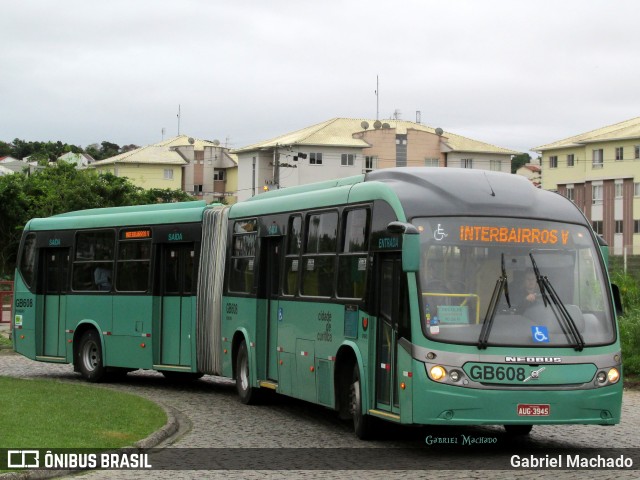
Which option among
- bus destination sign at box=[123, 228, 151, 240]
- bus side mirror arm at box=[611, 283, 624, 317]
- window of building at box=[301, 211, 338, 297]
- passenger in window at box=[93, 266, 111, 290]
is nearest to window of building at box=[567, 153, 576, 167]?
passenger in window at box=[93, 266, 111, 290]

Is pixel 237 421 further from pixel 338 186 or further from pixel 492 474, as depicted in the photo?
pixel 492 474

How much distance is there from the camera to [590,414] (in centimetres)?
1330

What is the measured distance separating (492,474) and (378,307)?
291cm

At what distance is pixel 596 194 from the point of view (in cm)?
9469

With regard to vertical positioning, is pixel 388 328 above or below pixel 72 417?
above

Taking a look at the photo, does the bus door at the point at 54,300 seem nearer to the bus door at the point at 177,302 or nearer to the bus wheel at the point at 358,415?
the bus door at the point at 177,302

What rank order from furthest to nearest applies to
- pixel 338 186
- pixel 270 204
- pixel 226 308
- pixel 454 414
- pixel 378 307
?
1. pixel 226 308
2. pixel 270 204
3. pixel 338 186
4. pixel 378 307
5. pixel 454 414

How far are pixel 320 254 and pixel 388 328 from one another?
2.78 metres

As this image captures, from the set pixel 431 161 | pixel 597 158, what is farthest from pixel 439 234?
pixel 431 161

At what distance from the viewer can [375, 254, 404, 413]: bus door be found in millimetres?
13859

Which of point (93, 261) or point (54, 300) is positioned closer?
point (93, 261)

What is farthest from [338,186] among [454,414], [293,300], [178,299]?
[178,299]

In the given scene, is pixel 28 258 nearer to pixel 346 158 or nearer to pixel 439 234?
pixel 439 234

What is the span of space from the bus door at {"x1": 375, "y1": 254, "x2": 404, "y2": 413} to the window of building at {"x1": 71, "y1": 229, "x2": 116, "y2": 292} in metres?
10.8
